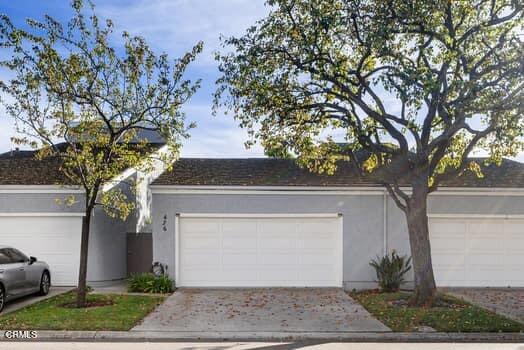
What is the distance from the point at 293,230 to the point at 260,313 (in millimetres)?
4318

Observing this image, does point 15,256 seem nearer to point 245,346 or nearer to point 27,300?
point 27,300

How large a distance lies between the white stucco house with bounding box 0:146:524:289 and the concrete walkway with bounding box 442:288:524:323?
1.46 feet

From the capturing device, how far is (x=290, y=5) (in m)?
10.8

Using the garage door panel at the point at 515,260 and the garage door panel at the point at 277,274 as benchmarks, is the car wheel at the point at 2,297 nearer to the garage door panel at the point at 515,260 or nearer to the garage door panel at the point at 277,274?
the garage door panel at the point at 277,274

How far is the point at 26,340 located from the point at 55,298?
398cm

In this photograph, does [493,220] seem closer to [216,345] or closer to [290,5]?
[290,5]

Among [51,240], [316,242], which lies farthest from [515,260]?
[51,240]

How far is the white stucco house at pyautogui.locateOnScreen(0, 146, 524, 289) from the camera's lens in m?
14.2

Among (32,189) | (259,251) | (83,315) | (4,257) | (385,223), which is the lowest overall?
(83,315)

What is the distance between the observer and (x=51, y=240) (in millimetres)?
14164

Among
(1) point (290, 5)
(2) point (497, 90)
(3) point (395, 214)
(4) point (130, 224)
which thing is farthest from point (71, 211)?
(2) point (497, 90)

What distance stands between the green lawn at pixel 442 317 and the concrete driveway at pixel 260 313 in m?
0.36
